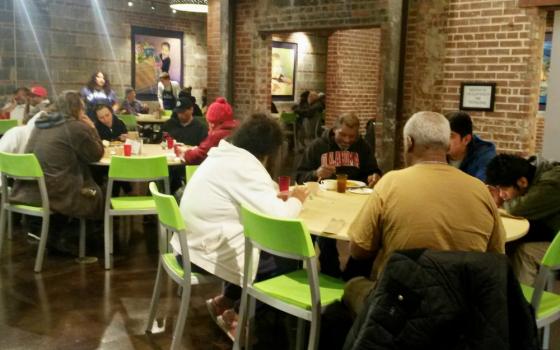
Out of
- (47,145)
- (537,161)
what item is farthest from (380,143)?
(47,145)

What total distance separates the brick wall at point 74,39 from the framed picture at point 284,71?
2.33 meters

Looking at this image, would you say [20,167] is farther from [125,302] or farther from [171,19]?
[171,19]

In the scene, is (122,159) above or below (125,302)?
above

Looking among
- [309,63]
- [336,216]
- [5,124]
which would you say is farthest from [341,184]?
[309,63]

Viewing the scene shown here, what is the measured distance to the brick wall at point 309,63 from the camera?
1305 centimetres

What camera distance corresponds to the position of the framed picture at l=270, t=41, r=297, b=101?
12.7m

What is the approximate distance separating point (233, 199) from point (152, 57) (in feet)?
35.1

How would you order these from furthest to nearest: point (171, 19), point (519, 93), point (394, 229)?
point (171, 19), point (519, 93), point (394, 229)

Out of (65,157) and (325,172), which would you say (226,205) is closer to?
(325,172)

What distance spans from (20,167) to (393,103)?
4.02 meters

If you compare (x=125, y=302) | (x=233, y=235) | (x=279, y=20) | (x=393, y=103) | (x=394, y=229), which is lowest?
(x=125, y=302)

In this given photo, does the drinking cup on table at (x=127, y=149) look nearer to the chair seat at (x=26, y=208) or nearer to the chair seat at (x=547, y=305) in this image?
the chair seat at (x=26, y=208)

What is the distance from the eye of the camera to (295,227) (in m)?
2.43

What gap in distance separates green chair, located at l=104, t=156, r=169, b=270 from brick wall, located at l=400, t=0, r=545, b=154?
3.24 m
